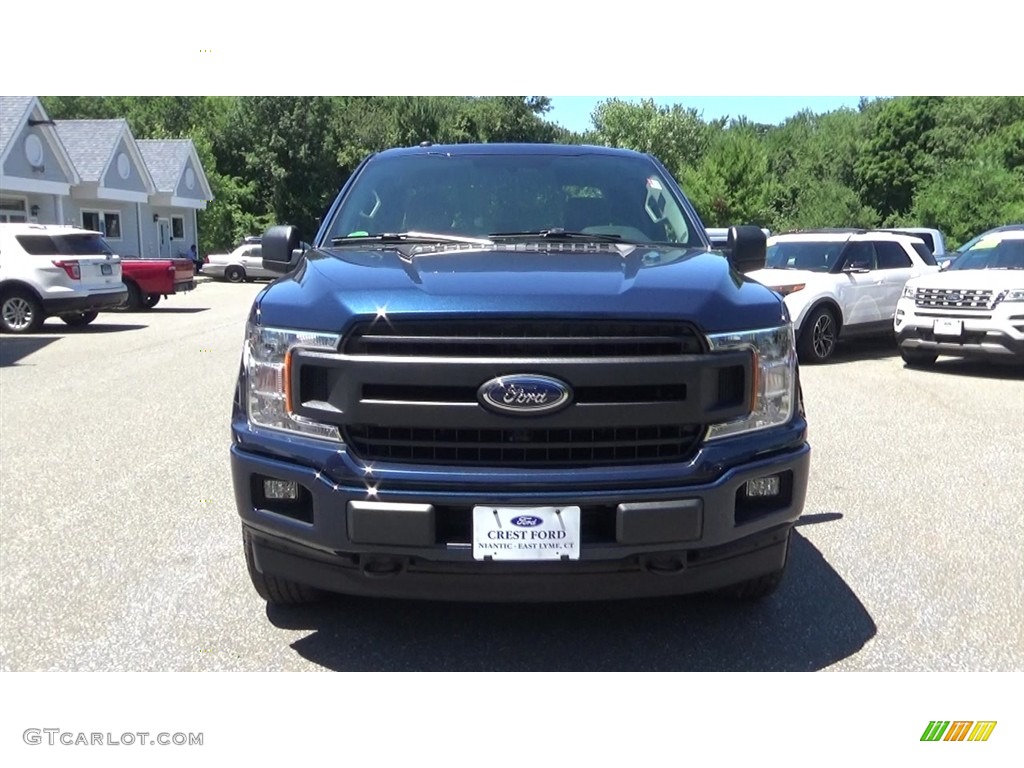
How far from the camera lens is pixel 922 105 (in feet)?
176

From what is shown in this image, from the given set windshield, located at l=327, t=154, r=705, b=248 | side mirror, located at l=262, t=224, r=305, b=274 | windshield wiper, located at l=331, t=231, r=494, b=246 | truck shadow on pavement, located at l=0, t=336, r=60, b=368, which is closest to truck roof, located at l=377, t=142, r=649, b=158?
Answer: windshield, located at l=327, t=154, r=705, b=248

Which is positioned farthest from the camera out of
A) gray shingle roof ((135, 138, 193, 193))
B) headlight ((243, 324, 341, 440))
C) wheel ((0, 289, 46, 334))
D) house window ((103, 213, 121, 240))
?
gray shingle roof ((135, 138, 193, 193))

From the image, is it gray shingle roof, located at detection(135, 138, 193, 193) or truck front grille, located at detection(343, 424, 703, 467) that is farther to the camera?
gray shingle roof, located at detection(135, 138, 193, 193)

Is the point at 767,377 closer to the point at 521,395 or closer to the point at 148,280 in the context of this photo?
the point at 521,395

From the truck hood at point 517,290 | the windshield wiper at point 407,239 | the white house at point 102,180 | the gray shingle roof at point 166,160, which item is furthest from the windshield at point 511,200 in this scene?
the gray shingle roof at point 166,160

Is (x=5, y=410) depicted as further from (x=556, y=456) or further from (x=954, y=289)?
(x=954, y=289)

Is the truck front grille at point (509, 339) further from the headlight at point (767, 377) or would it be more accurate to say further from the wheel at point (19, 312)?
the wheel at point (19, 312)

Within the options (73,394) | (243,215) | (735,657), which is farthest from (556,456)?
(243,215)

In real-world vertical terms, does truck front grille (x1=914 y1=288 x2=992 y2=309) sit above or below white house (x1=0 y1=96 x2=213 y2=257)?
below

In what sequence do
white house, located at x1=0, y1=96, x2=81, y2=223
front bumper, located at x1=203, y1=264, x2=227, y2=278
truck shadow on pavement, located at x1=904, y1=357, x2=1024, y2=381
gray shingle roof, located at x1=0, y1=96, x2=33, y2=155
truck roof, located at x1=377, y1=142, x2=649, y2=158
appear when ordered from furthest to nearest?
front bumper, located at x1=203, y1=264, x2=227, y2=278 → white house, located at x1=0, y1=96, x2=81, y2=223 → gray shingle roof, located at x1=0, y1=96, x2=33, y2=155 → truck shadow on pavement, located at x1=904, y1=357, x2=1024, y2=381 → truck roof, located at x1=377, y1=142, x2=649, y2=158

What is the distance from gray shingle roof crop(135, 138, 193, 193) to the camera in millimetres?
43531

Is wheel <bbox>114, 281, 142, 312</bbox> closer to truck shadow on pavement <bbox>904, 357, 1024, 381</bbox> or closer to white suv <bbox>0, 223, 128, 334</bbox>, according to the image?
white suv <bbox>0, 223, 128, 334</bbox>
